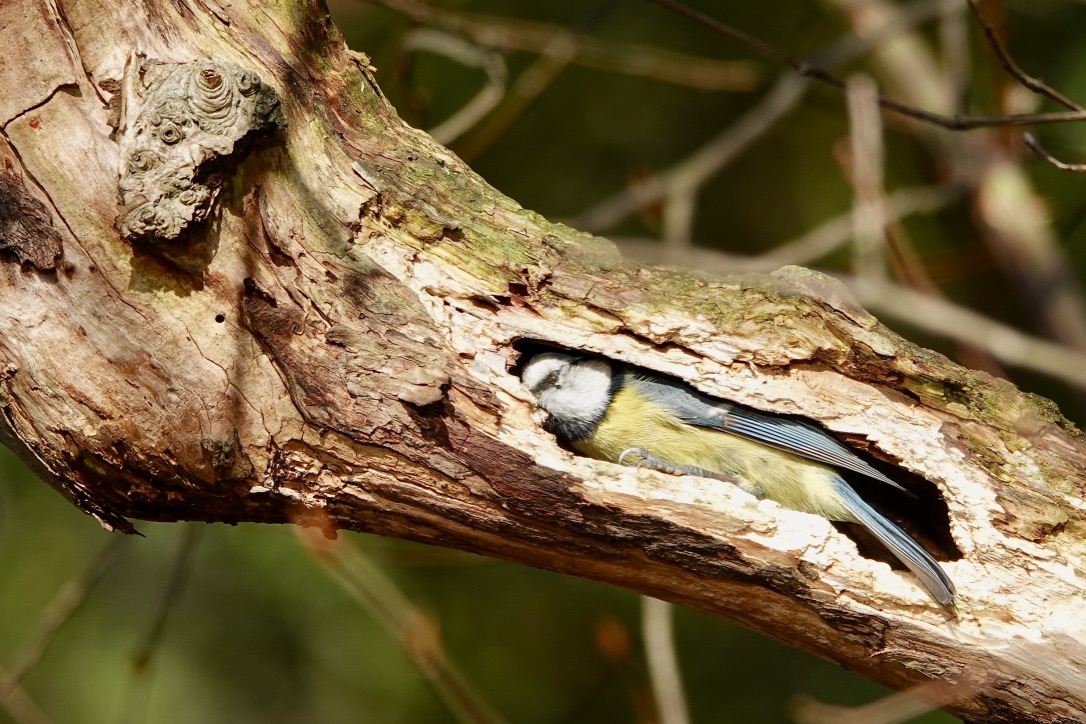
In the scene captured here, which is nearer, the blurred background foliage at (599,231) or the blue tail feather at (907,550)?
the blue tail feather at (907,550)

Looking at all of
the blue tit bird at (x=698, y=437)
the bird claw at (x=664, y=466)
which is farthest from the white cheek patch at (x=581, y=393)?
the bird claw at (x=664, y=466)

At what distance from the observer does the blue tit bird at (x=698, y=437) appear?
6.98 ft

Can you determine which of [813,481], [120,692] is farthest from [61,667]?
[813,481]

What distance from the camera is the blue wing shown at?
6.91ft

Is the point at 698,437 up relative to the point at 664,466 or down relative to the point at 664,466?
up

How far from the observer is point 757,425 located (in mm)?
2197

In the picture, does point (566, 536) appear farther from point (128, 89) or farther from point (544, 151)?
point (544, 151)

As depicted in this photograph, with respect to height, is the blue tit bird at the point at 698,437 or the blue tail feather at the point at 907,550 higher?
the blue tit bird at the point at 698,437

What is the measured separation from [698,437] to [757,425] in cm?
28

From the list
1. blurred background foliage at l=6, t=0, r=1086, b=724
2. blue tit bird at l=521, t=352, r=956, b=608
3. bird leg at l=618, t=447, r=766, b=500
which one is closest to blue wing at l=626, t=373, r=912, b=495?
blue tit bird at l=521, t=352, r=956, b=608

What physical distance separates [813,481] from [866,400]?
320mm

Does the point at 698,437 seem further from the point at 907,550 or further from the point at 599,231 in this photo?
the point at 599,231

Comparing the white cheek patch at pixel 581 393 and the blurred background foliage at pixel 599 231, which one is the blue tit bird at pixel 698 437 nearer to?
the white cheek patch at pixel 581 393

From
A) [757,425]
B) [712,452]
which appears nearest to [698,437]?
[712,452]
